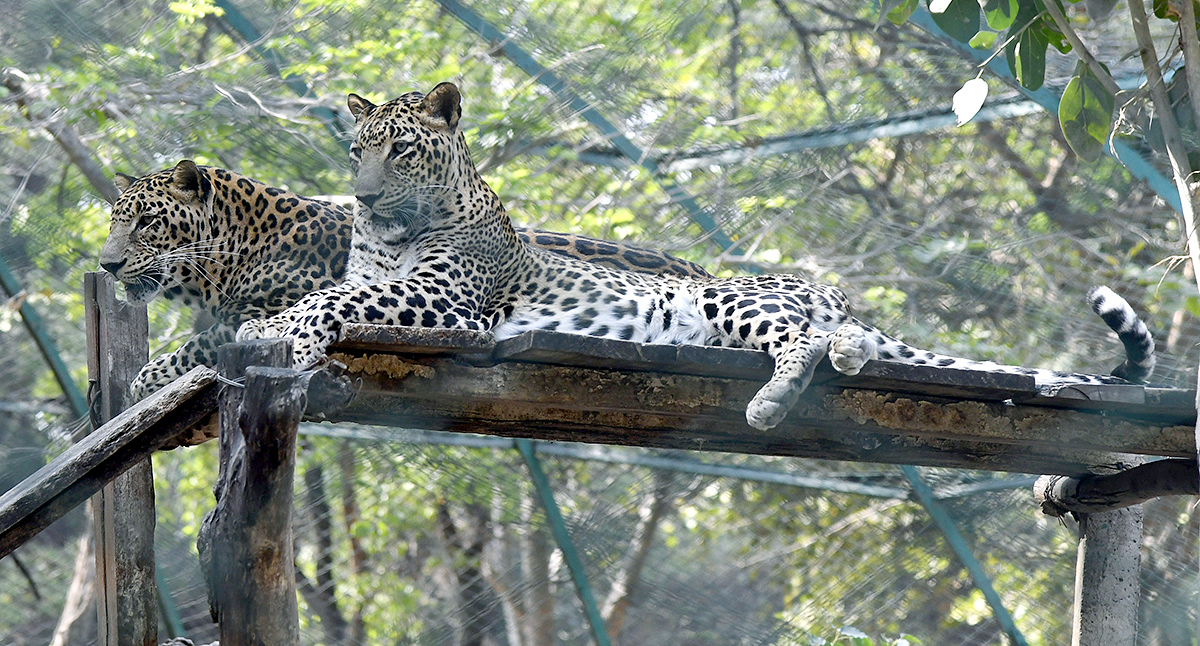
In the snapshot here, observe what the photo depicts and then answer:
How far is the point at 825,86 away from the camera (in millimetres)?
7930

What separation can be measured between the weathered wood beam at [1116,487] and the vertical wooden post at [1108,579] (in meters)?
0.14

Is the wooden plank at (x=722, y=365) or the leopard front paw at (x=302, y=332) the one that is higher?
the leopard front paw at (x=302, y=332)

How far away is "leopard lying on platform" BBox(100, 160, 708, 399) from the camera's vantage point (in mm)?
4645

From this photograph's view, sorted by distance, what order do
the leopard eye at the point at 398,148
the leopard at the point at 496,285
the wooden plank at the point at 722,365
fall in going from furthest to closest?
1. the leopard eye at the point at 398,148
2. the leopard at the point at 496,285
3. the wooden plank at the point at 722,365

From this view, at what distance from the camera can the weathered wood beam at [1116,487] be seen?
4.52 m

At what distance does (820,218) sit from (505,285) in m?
3.61

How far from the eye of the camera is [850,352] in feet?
12.5

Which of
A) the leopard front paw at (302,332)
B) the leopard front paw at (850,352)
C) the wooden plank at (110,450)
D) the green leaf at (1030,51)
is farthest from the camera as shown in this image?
the green leaf at (1030,51)

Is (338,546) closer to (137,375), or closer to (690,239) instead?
(690,239)

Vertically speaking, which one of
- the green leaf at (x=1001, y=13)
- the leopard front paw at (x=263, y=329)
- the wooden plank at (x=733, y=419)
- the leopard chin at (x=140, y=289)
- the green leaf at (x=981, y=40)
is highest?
the leopard chin at (x=140, y=289)

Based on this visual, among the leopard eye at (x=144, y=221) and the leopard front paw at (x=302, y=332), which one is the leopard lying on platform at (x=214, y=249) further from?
the leopard front paw at (x=302, y=332)

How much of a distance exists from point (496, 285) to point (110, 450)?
189 cm

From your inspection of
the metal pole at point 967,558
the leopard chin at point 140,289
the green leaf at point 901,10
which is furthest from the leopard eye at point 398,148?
the metal pole at point 967,558

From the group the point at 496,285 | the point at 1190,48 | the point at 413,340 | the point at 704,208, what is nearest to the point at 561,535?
the point at 704,208
